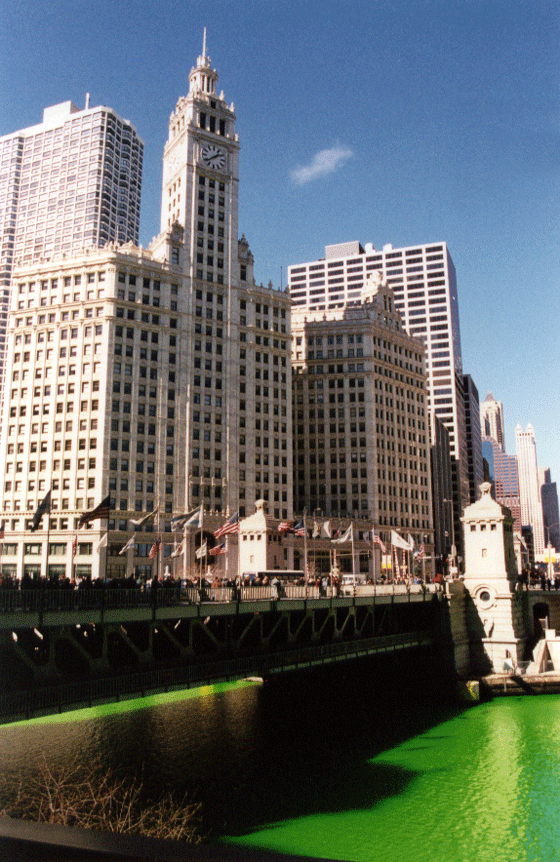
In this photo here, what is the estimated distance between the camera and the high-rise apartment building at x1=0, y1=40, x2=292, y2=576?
339 ft

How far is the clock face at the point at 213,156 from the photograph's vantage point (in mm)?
122562

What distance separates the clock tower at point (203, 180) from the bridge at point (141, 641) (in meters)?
78.7

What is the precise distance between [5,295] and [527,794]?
162953 millimetres

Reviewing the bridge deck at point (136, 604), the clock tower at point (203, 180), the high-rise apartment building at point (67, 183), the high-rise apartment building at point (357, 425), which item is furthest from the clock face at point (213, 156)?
the bridge deck at point (136, 604)

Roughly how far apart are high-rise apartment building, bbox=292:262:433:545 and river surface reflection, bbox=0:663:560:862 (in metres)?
69.6

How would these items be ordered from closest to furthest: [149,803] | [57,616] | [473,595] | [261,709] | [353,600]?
[57,616] < [149,803] < [353,600] < [261,709] < [473,595]

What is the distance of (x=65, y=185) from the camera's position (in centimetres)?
17588

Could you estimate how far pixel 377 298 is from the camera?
474ft

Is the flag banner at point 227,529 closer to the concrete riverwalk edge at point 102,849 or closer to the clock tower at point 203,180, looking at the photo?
the concrete riverwalk edge at point 102,849

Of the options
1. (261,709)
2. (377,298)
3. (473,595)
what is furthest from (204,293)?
(261,709)

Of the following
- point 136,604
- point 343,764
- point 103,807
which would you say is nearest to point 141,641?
point 136,604

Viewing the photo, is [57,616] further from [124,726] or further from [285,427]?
[285,427]

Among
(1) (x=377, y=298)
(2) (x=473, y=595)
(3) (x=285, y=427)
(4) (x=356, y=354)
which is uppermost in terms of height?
(1) (x=377, y=298)

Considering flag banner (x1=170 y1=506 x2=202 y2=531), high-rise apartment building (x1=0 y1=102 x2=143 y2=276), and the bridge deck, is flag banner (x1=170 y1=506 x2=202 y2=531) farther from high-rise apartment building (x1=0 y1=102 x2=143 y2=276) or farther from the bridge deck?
high-rise apartment building (x1=0 y1=102 x2=143 y2=276)
